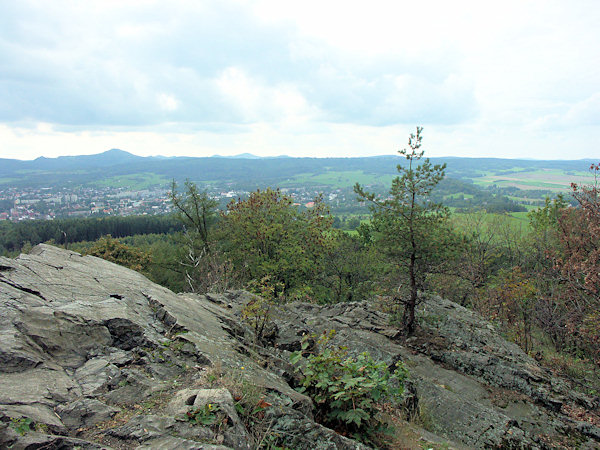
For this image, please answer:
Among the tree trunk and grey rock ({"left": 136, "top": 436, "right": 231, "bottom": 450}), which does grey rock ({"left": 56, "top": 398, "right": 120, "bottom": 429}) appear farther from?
the tree trunk

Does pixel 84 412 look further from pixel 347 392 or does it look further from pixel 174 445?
pixel 347 392

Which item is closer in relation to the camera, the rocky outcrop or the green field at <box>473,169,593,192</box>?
the rocky outcrop

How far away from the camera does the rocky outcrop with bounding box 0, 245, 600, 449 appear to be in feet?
13.5

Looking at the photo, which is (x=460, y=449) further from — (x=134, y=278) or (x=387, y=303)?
(x=134, y=278)

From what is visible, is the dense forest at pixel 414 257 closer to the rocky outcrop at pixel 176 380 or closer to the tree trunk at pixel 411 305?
the tree trunk at pixel 411 305

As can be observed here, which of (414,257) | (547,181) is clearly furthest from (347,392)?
(547,181)

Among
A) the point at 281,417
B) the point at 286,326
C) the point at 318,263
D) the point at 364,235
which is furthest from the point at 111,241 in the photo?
the point at 281,417

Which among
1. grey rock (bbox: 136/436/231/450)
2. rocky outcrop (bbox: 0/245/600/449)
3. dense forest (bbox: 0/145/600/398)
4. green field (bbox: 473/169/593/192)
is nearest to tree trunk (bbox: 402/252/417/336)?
dense forest (bbox: 0/145/600/398)

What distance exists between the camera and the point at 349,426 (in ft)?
18.1

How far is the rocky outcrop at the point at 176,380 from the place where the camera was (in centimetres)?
413

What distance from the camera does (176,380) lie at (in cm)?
535

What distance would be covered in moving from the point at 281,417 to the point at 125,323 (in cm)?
349

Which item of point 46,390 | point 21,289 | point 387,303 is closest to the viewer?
point 46,390

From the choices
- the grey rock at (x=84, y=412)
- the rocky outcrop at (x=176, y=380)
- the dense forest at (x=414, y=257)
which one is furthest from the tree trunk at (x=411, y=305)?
the grey rock at (x=84, y=412)
